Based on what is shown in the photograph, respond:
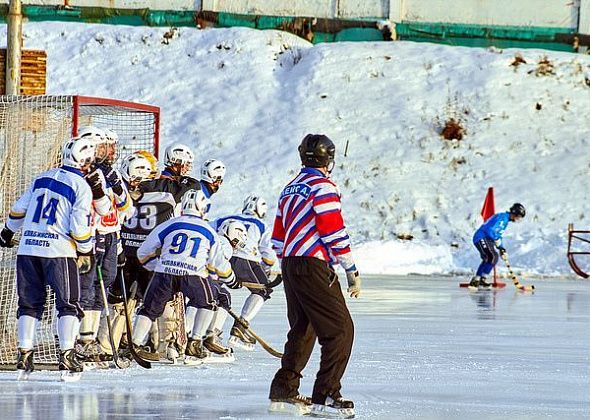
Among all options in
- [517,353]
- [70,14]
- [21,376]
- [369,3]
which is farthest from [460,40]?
[21,376]

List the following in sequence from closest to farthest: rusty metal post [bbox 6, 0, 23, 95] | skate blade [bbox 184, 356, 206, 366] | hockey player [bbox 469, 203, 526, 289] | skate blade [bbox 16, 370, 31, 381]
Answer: skate blade [bbox 16, 370, 31, 381] < skate blade [bbox 184, 356, 206, 366] < rusty metal post [bbox 6, 0, 23, 95] < hockey player [bbox 469, 203, 526, 289]

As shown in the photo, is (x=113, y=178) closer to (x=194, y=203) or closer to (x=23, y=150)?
(x=194, y=203)

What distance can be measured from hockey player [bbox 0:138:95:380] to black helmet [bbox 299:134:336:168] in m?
1.67

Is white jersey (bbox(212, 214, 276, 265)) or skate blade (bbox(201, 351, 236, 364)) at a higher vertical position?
white jersey (bbox(212, 214, 276, 265))

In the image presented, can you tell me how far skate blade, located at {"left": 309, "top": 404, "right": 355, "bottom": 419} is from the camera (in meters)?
7.27

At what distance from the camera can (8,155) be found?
9938 mm

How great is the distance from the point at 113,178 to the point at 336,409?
2890mm

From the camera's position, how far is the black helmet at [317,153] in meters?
7.56

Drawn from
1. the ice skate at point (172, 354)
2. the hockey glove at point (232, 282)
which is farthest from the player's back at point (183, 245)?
the ice skate at point (172, 354)

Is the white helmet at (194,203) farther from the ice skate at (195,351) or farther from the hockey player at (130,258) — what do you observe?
the ice skate at (195,351)

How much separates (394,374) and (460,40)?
2621 cm

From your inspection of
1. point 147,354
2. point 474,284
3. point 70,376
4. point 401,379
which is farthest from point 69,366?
point 474,284

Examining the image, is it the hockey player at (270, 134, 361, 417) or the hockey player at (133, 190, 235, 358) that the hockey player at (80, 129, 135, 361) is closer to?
the hockey player at (133, 190, 235, 358)

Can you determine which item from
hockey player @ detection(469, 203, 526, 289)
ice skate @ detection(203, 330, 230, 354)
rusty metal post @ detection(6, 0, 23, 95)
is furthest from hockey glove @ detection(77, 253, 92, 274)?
hockey player @ detection(469, 203, 526, 289)
